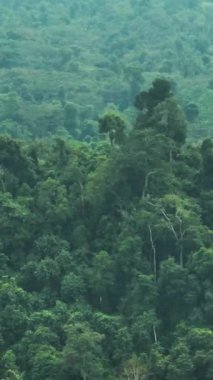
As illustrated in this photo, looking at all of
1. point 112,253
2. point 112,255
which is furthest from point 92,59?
point 112,255

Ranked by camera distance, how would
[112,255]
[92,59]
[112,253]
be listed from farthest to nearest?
[92,59] → [112,253] → [112,255]

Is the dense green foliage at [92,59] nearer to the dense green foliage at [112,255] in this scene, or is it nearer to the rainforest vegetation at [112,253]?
the rainforest vegetation at [112,253]

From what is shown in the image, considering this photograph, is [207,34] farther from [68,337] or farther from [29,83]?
[68,337]

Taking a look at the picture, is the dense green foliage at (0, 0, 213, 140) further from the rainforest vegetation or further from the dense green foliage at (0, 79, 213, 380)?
the dense green foliage at (0, 79, 213, 380)

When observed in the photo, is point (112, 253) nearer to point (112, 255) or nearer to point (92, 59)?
point (112, 255)

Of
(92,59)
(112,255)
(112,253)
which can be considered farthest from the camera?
(92,59)

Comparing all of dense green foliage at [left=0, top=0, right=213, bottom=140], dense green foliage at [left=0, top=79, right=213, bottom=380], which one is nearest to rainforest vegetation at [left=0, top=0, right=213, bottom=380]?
dense green foliage at [left=0, top=79, right=213, bottom=380]
